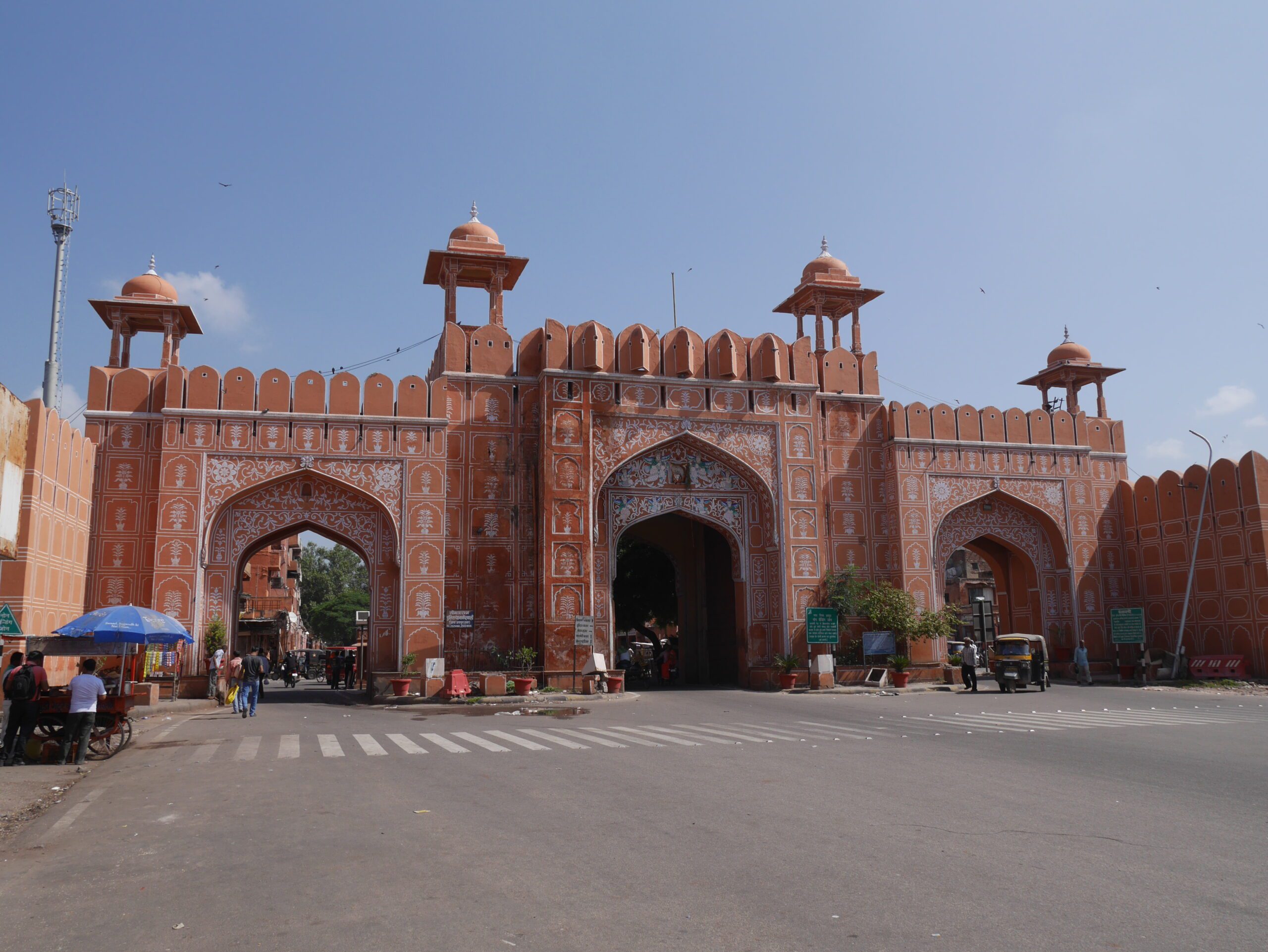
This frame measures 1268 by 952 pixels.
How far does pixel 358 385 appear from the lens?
22594 millimetres

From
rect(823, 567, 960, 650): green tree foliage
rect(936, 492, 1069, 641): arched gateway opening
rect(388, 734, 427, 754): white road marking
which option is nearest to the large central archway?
rect(388, 734, 427, 754): white road marking

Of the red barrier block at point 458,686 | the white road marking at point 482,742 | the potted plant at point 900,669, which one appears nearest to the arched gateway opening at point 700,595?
the potted plant at point 900,669

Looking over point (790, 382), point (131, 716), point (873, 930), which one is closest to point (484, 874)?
point (873, 930)

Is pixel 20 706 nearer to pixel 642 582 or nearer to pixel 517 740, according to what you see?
pixel 517 740

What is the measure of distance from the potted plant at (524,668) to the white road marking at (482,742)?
261 inches

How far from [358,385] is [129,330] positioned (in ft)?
20.7

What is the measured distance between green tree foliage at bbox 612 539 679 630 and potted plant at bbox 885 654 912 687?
10051 millimetres

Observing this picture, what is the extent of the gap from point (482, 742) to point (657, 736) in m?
2.28

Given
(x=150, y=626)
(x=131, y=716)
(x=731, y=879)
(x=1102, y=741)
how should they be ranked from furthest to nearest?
(x=131, y=716)
(x=150, y=626)
(x=1102, y=741)
(x=731, y=879)

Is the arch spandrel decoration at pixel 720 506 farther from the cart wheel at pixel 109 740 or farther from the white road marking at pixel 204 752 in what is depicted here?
the cart wheel at pixel 109 740

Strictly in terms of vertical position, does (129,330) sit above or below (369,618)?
above

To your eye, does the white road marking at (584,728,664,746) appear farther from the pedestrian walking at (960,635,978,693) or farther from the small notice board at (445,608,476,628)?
the pedestrian walking at (960,635,978,693)

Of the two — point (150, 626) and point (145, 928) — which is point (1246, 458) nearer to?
point (150, 626)

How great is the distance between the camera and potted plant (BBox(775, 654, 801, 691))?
23.5 meters
